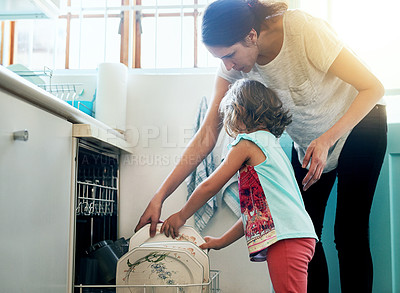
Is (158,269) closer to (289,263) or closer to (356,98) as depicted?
(289,263)

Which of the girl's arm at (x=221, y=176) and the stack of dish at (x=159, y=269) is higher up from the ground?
the girl's arm at (x=221, y=176)

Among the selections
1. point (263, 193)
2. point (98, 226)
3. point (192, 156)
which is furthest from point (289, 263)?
point (98, 226)

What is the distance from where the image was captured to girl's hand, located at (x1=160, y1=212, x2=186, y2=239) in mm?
1174

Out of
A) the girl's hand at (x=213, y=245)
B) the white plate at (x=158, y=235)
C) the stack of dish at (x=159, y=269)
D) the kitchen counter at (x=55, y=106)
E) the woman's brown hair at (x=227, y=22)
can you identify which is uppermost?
the woman's brown hair at (x=227, y=22)

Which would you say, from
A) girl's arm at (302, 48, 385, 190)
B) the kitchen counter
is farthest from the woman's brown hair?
the kitchen counter

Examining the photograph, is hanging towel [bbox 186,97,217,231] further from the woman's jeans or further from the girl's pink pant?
the girl's pink pant

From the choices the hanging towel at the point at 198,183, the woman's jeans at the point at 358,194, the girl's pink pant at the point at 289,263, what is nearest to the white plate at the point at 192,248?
the girl's pink pant at the point at 289,263

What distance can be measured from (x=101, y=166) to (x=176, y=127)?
0.37 metres

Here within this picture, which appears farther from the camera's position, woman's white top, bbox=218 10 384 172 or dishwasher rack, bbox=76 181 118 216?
dishwasher rack, bbox=76 181 118 216

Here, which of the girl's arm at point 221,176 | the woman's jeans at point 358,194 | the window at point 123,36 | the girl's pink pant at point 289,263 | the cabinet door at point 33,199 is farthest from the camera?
the window at point 123,36

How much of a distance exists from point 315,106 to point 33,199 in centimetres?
81

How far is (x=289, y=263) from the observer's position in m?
1.03

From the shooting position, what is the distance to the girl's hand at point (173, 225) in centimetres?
117

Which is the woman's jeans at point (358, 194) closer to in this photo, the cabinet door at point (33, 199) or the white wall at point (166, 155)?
the white wall at point (166, 155)
